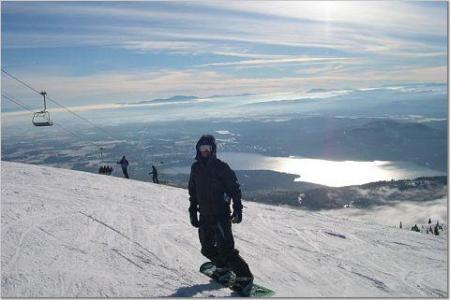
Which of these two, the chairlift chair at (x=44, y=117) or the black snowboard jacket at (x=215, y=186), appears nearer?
the black snowboard jacket at (x=215, y=186)

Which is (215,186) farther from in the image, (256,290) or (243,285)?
(256,290)

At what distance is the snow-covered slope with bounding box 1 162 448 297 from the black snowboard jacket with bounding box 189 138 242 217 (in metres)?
1.24

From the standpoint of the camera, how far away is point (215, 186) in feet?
20.5

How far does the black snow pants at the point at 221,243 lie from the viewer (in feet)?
20.7

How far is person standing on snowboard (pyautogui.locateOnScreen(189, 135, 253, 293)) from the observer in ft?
20.2

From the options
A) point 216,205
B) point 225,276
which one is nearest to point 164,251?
point 225,276

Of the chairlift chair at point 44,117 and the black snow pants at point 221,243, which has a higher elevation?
the chairlift chair at point 44,117

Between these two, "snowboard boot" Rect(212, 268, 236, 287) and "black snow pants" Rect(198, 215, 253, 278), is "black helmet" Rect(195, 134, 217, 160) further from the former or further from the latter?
"snowboard boot" Rect(212, 268, 236, 287)

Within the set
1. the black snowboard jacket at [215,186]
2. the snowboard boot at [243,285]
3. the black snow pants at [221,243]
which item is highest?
the black snowboard jacket at [215,186]

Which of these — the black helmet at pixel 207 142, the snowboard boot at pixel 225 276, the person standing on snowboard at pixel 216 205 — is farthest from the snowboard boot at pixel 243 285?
the black helmet at pixel 207 142

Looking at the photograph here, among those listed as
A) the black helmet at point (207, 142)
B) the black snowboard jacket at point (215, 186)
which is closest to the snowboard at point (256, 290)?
the black snowboard jacket at point (215, 186)

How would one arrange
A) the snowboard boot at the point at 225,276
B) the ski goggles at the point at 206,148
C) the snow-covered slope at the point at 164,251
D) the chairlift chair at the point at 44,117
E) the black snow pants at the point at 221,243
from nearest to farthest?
the ski goggles at the point at 206,148 → the black snow pants at the point at 221,243 → the snow-covered slope at the point at 164,251 → the snowboard boot at the point at 225,276 → the chairlift chair at the point at 44,117

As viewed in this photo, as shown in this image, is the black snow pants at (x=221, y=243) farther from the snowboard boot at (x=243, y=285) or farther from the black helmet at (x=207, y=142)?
the black helmet at (x=207, y=142)

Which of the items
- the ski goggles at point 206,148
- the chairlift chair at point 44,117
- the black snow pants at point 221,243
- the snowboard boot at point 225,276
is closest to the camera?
the ski goggles at point 206,148
